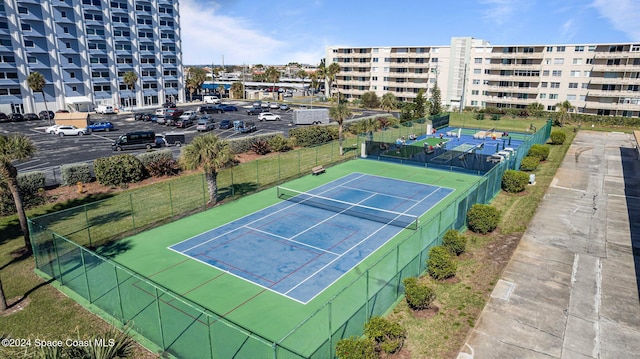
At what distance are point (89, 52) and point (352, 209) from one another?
246 ft

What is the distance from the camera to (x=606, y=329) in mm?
→ 14195

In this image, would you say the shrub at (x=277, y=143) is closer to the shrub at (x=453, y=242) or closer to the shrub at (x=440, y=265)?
the shrub at (x=453, y=242)

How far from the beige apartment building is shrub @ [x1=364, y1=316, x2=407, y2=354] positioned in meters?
77.6

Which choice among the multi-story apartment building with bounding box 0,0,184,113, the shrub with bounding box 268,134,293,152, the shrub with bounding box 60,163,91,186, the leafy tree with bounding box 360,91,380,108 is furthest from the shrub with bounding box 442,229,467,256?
the multi-story apartment building with bounding box 0,0,184,113

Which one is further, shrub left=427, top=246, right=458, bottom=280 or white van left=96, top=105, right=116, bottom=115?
white van left=96, top=105, right=116, bottom=115

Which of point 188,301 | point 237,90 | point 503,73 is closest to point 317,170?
point 188,301

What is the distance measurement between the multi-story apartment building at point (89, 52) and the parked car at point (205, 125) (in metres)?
33.9

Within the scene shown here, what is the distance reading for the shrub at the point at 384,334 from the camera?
492 inches

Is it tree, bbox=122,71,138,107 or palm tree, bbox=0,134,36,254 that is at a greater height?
tree, bbox=122,71,138,107

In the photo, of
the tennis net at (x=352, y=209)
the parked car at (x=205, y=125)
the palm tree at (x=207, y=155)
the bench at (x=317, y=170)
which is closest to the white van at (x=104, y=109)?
the parked car at (x=205, y=125)

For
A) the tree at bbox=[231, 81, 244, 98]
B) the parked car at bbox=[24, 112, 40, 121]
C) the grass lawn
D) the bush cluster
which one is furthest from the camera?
the tree at bbox=[231, 81, 244, 98]

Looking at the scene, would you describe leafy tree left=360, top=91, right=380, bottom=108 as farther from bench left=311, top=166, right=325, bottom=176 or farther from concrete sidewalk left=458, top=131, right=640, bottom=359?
concrete sidewalk left=458, top=131, right=640, bottom=359

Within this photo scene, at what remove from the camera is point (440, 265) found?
17.3 metres

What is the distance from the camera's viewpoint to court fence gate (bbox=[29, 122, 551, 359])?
11.8 meters
